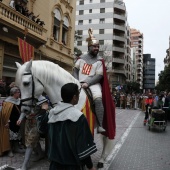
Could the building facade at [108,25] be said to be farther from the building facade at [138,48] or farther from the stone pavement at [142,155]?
the building facade at [138,48]

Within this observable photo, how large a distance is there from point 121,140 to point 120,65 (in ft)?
180

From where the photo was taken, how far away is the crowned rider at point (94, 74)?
465 cm

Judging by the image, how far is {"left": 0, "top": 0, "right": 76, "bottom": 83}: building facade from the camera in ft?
44.1

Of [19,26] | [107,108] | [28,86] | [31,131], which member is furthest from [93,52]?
[19,26]

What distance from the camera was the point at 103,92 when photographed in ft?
16.3

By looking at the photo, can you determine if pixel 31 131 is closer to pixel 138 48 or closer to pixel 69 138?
pixel 69 138

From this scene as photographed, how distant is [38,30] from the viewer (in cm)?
1597

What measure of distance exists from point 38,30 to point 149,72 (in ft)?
458

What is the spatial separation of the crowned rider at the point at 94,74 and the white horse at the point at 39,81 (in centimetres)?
36

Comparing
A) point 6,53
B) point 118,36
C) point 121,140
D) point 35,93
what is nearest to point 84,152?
point 35,93

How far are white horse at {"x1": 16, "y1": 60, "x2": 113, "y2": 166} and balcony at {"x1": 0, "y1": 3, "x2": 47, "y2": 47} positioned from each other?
9.02m

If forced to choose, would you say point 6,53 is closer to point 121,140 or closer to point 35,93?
point 121,140

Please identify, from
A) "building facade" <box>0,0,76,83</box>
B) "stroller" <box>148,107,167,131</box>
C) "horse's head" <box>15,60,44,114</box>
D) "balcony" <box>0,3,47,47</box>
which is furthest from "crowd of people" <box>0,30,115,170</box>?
"balcony" <box>0,3,47,47</box>

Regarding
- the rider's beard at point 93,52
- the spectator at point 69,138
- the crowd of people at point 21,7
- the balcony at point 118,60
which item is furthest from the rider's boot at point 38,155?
the balcony at point 118,60
